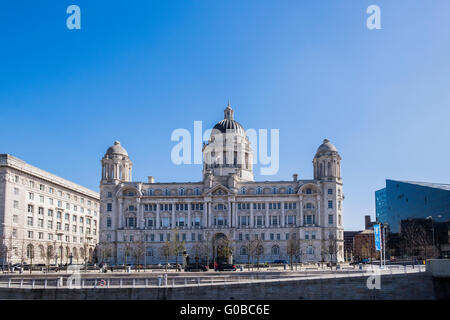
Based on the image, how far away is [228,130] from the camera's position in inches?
5576

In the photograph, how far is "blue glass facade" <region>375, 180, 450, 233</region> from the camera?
12462 cm

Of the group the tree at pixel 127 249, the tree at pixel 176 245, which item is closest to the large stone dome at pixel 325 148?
the tree at pixel 176 245

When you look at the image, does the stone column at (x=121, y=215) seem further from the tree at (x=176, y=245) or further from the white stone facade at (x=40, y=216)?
the tree at (x=176, y=245)

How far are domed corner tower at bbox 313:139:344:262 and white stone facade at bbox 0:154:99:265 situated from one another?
2065 inches

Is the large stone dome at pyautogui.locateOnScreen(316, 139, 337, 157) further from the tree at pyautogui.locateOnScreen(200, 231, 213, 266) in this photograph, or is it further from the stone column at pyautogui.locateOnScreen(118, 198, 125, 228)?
the stone column at pyautogui.locateOnScreen(118, 198, 125, 228)

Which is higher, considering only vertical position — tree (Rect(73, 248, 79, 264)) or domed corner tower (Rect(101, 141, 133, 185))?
domed corner tower (Rect(101, 141, 133, 185))

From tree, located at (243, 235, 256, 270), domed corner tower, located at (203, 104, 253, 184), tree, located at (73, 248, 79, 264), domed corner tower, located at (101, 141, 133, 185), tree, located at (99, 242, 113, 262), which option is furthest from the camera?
tree, located at (73, 248, 79, 264)

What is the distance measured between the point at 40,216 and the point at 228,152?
1837 inches

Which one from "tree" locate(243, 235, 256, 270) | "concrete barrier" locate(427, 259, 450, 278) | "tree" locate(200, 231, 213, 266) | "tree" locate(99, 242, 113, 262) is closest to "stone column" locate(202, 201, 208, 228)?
"tree" locate(200, 231, 213, 266)

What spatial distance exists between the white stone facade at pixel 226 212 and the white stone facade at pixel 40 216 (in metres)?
11.8

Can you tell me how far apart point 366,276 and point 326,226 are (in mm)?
68711

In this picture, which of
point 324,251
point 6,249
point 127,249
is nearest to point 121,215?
point 127,249
